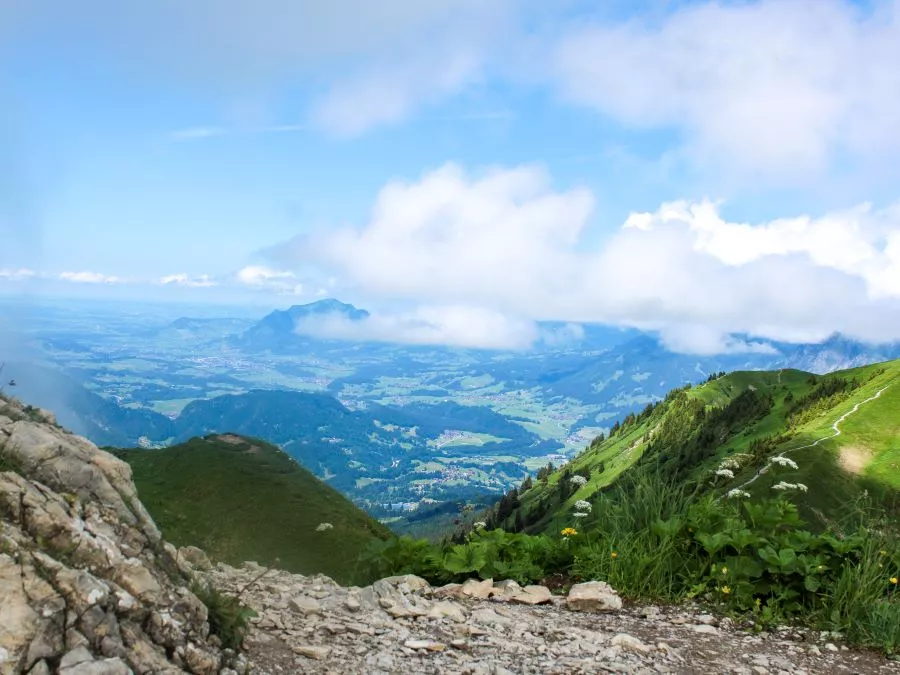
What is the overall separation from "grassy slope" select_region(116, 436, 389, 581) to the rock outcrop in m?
62.5

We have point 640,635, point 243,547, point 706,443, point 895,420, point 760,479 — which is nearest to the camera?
point 640,635

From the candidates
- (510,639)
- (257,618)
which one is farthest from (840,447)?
(257,618)

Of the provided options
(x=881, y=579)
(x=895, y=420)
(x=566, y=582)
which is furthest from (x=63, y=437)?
(x=895, y=420)

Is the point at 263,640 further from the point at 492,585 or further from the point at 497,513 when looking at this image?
the point at 497,513

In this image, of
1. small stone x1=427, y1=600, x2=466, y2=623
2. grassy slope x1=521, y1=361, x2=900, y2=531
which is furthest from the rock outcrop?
grassy slope x1=521, y1=361, x2=900, y2=531

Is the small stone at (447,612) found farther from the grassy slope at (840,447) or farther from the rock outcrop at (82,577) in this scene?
the grassy slope at (840,447)

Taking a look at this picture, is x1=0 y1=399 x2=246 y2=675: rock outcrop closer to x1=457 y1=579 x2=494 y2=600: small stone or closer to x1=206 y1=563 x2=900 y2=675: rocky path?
x1=206 y1=563 x2=900 y2=675: rocky path

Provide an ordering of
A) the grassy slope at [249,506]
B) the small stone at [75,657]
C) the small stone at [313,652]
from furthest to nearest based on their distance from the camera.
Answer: the grassy slope at [249,506], the small stone at [313,652], the small stone at [75,657]

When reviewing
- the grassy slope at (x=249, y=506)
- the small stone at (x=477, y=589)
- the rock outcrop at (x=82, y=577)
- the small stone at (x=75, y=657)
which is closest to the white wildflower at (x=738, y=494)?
the small stone at (x=477, y=589)

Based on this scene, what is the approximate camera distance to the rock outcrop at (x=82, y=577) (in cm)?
445

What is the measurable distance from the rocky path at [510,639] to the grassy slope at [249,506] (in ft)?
198

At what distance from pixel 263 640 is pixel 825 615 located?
7694 millimetres

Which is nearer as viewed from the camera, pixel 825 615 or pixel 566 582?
pixel 825 615

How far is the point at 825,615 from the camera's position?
27.5 ft
